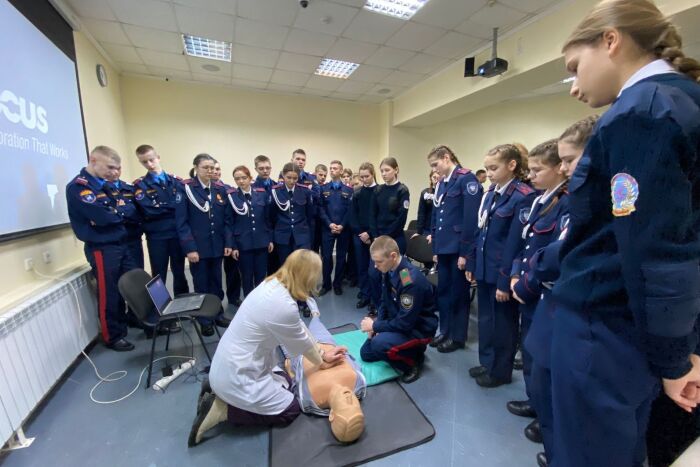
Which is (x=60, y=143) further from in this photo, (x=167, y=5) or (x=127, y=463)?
(x=127, y=463)

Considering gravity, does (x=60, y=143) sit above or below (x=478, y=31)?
below

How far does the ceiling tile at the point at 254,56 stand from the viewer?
3746 millimetres

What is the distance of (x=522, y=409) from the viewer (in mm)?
1737

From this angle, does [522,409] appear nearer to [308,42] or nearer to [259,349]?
[259,349]

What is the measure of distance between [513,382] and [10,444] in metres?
3.00

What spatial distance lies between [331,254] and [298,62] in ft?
9.15

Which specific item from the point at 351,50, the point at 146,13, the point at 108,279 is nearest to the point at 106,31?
the point at 146,13

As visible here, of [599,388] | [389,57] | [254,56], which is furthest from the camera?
[389,57]

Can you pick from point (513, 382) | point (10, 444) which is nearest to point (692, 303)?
point (513, 382)

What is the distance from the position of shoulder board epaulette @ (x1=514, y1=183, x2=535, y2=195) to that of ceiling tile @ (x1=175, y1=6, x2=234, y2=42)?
3311 millimetres

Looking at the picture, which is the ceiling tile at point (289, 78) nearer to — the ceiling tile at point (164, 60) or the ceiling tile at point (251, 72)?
the ceiling tile at point (251, 72)

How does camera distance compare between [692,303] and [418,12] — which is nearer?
[692,303]

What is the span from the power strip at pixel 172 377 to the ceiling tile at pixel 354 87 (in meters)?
4.59

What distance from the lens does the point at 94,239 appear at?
7.37 feet
